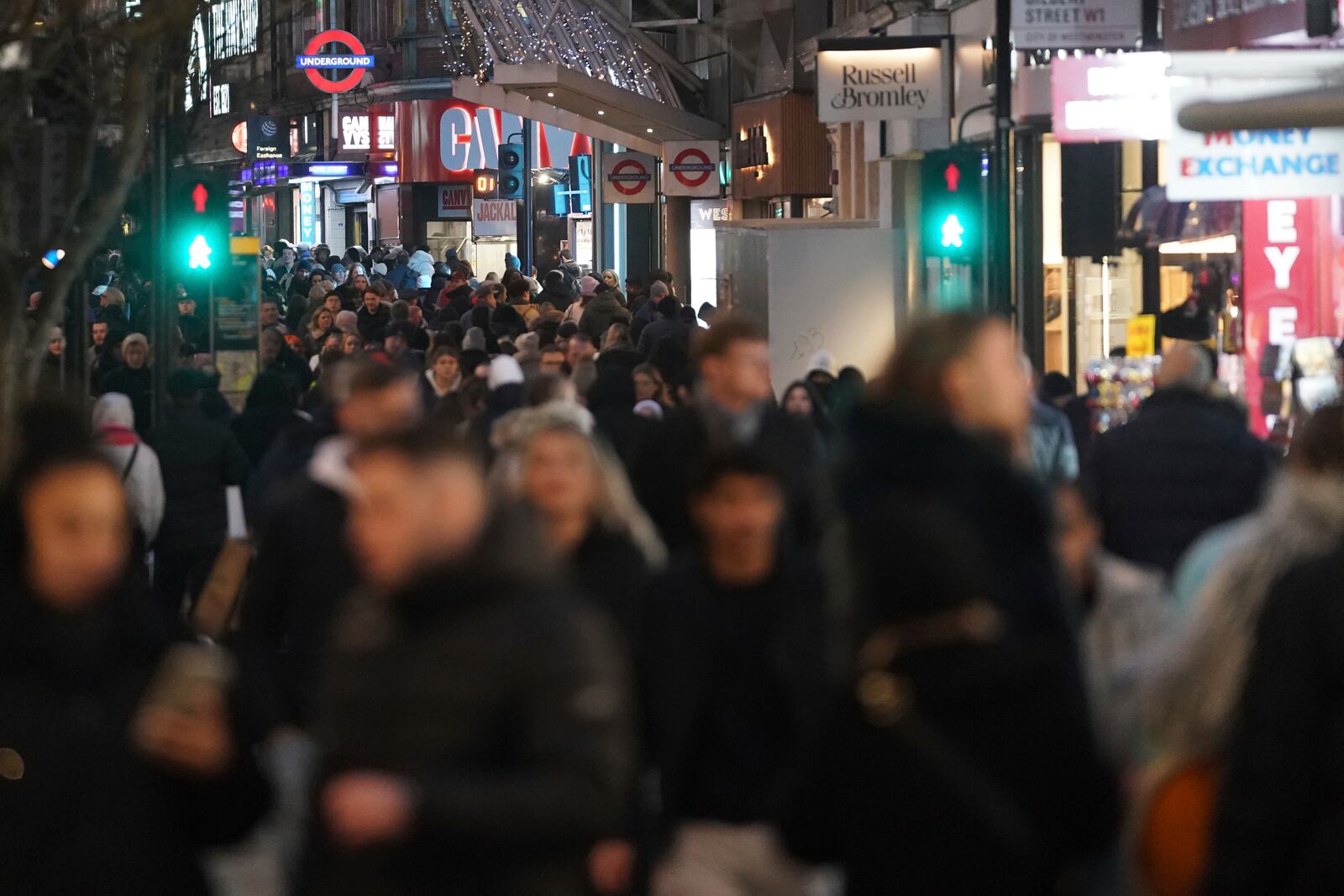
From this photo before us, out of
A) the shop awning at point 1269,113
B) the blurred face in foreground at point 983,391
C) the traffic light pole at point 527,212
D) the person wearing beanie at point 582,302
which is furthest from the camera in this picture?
the traffic light pole at point 527,212

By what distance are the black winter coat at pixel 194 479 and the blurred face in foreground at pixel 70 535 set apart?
Result: 7630 millimetres

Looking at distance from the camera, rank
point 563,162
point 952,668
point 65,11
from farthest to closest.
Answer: point 563,162
point 65,11
point 952,668

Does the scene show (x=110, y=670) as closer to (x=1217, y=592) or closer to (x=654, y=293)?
(x=1217, y=592)

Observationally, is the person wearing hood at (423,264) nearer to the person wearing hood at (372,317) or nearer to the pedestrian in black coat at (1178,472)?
the person wearing hood at (372,317)

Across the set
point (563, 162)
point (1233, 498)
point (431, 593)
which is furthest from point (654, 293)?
point (563, 162)

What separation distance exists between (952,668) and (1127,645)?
5.33ft

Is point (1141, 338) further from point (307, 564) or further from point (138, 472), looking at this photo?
point (307, 564)

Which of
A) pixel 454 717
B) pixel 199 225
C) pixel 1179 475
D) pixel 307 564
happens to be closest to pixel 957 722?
pixel 454 717

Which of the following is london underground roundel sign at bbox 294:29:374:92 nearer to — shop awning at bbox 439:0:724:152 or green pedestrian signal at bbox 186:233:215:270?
shop awning at bbox 439:0:724:152

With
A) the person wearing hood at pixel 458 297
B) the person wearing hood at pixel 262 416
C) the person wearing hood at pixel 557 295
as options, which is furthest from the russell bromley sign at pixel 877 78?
the person wearing hood at pixel 262 416

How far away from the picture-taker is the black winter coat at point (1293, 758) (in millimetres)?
Answer: 3746

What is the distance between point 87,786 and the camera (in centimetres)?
436

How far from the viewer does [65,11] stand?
43.8ft

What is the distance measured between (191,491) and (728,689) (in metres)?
7.15
